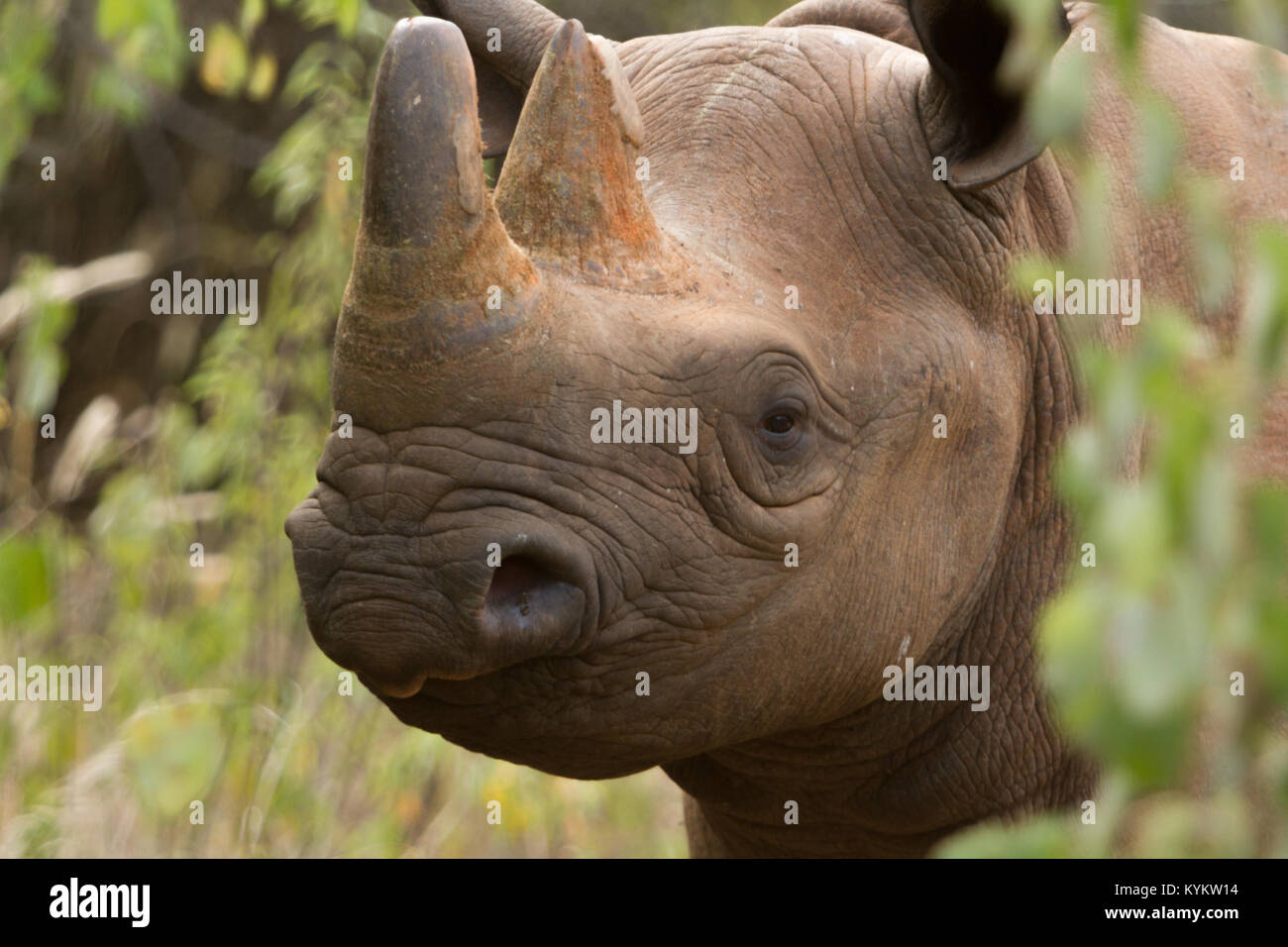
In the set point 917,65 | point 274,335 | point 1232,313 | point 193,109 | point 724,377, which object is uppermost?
point 193,109

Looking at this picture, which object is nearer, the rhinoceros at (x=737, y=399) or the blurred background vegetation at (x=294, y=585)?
the blurred background vegetation at (x=294, y=585)

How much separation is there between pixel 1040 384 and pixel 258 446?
143 inches

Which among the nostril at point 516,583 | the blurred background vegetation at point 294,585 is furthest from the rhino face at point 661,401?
the blurred background vegetation at point 294,585

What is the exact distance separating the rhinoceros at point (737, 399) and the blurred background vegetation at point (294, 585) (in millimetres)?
263

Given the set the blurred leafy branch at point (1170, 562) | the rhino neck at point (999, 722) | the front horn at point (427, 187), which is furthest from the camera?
the rhino neck at point (999, 722)

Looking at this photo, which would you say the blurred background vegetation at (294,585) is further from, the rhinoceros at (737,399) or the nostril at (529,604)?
the nostril at (529,604)

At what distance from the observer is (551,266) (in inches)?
101

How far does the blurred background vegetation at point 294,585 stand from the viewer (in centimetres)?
131

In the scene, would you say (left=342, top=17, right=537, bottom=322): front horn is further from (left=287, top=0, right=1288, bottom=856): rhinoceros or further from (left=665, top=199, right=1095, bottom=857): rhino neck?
(left=665, top=199, right=1095, bottom=857): rhino neck

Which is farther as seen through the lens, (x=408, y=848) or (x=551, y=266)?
(x=408, y=848)

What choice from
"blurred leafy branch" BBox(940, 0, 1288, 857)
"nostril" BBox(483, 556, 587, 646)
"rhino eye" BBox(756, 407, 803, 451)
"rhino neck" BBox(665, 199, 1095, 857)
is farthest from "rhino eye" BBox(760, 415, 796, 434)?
"blurred leafy branch" BBox(940, 0, 1288, 857)

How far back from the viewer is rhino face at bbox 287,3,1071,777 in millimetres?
2379
